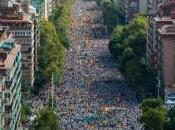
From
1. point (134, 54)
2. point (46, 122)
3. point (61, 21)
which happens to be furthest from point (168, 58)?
Result: point (61, 21)

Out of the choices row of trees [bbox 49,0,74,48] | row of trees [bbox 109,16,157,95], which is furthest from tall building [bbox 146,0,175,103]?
row of trees [bbox 49,0,74,48]

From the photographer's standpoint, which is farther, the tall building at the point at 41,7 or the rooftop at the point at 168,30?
the tall building at the point at 41,7

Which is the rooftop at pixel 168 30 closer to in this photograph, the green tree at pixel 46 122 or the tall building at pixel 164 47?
the tall building at pixel 164 47

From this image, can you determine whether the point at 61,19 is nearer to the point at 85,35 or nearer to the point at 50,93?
the point at 85,35

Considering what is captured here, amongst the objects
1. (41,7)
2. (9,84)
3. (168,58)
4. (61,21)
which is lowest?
(61,21)

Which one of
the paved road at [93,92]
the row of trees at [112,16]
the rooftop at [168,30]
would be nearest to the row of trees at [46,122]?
the paved road at [93,92]

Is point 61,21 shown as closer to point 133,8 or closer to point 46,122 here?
point 133,8

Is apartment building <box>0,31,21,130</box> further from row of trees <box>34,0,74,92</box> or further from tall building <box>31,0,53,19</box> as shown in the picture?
tall building <box>31,0,53,19</box>
